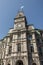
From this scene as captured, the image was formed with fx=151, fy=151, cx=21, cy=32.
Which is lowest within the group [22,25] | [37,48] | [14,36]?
[37,48]

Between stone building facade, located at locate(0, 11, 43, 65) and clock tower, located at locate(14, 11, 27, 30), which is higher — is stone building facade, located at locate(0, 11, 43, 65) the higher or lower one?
the lower one

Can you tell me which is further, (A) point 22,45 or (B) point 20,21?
(B) point 20,21

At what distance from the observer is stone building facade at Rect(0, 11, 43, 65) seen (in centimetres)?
3575

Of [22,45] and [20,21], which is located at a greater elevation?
[20,21]

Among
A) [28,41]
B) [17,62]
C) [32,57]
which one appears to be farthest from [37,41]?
[17,62]

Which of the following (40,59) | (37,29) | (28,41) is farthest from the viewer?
(37,29)

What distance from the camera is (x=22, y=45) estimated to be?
123 feet

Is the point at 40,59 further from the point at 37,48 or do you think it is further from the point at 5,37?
the point at 5,37

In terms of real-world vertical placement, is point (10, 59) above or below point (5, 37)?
below

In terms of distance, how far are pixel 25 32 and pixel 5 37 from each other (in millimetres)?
6199

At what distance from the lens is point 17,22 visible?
4178 cm

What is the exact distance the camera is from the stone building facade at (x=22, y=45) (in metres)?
35.8

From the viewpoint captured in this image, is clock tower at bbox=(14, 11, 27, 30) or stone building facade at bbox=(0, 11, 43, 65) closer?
stone building facade at bbox=(0, 11, 43, 65)

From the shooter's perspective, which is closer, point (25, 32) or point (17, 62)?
point (17, 62)
